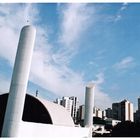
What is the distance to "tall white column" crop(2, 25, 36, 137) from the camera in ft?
53.4

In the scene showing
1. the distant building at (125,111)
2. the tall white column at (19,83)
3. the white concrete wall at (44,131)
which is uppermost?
the distant building at (125,111)

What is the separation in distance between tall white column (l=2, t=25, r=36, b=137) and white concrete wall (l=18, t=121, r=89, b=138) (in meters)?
0.99

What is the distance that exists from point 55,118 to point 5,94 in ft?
22.4

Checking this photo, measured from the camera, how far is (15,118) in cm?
1631

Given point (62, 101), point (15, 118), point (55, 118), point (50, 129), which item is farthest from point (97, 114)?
point (15, 118)

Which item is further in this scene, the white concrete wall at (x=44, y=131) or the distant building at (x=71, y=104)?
the distant building at (x=71, y=104)

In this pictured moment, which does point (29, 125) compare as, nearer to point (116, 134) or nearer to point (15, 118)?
point (15, 118)

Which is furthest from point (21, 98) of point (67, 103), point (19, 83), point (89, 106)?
point (67, 103)

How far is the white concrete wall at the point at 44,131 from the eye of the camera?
17578 millimetres

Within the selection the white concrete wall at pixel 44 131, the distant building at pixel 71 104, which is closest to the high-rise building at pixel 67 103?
the distant building at pixel 71 104

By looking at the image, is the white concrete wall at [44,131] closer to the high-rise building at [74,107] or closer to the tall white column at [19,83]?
the tall white column at [19,83]

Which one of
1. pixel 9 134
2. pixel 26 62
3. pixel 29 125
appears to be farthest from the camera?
pixel 29 125

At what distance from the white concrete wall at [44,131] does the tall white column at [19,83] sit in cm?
99

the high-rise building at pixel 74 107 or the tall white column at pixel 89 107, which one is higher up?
the high-rise building at pixel 74 107
